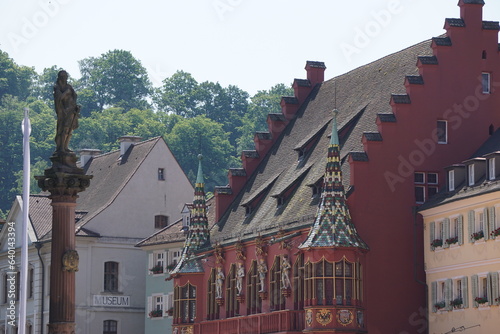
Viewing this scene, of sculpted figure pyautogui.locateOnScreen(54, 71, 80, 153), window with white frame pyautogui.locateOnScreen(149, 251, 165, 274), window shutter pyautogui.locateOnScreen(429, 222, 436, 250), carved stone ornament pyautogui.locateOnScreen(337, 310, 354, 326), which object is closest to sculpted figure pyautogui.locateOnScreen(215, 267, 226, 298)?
window with white frame pyautogui.locateOnScreen(149, 251, 165, 274)

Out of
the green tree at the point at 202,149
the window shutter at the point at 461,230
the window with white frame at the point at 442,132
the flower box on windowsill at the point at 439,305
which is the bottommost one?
the flower box on windowsill at the point at 439,305

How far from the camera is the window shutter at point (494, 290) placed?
6334 centimetres

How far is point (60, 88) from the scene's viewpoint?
4825 cm

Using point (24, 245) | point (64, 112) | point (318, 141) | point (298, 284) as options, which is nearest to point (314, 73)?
point (318, 141)

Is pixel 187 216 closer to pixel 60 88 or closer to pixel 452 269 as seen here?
pixel 452 269

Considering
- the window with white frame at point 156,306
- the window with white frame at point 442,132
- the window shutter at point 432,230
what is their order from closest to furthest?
the window shutter at point 432,230 < the window with white frame at point 442,132 < the window with white frame at point 156,306

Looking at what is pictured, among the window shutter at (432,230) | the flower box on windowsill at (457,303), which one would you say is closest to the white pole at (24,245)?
the flower box on windowsill at (457,303)

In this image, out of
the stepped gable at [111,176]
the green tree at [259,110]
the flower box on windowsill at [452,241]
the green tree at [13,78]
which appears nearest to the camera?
the flower box on windowsill at [452,241]

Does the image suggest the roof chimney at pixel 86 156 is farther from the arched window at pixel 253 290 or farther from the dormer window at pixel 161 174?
the arched window at pixel 253 290

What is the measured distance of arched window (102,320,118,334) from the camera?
4006 inches

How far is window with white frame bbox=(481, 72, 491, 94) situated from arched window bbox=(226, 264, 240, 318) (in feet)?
61.5

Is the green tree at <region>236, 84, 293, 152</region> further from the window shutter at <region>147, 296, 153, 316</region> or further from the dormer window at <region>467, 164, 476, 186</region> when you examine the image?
the dormer window at <region>467, 164, 476, 186</region>

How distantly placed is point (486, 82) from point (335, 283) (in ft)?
44.3

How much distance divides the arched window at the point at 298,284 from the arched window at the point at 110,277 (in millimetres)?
31565
